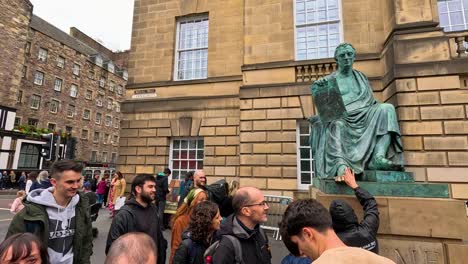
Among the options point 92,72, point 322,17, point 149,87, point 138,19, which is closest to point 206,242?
point 322,17

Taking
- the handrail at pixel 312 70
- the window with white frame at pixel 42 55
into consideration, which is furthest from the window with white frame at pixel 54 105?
the handrail at pixel 312 70

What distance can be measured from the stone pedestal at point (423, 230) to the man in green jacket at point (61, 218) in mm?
3204

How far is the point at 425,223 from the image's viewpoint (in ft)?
10.0

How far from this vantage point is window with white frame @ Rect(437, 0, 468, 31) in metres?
8.47

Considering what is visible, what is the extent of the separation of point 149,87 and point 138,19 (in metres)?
3.38

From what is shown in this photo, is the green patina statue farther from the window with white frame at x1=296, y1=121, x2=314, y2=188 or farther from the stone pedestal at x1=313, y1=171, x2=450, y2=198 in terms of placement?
the window with white frame at x1=296, y1=121, x2=314, y2=188

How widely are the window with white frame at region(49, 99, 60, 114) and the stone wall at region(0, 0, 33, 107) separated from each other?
7412mm

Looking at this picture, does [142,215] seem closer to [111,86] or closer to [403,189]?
[403,189]

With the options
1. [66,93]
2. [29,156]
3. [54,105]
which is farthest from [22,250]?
[66,93]

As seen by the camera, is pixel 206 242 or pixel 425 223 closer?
pixel 206 242

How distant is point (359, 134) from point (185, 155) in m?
8.44

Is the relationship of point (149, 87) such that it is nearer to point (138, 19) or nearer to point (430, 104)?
point (138, 19)

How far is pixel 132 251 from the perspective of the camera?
119 centimetres

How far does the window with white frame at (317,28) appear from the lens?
9.58 meters
